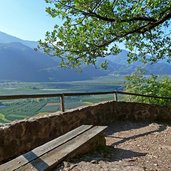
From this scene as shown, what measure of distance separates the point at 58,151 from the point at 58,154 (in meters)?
0.12

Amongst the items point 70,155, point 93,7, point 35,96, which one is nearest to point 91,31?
point 93,7

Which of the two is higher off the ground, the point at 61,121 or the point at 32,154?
the point at 32,154

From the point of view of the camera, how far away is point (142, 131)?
9.55 metres

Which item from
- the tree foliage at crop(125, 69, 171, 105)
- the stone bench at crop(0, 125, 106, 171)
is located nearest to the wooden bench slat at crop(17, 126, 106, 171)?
the stone bench at crop(0, 125, 106, 171)

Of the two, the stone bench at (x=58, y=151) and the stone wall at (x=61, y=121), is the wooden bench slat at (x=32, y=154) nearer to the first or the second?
the stone bench at (x=58, y=151)

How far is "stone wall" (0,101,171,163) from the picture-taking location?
6.28 meters

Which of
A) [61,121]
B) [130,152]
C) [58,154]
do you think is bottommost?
[130,152]

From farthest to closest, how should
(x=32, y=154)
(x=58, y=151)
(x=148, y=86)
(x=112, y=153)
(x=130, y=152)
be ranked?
(x=148, y=86), (x=130, y=152), (x=112, y=153), (x=58, y=151), (x=32, y=154)

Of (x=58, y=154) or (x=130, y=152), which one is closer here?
(x=58, y=154)

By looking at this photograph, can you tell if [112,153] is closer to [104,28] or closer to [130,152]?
[130,152]

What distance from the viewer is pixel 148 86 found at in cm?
2164

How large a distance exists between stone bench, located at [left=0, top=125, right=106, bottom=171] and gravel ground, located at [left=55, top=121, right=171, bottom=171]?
12 cm

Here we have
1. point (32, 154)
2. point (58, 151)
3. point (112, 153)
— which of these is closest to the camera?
point (32, 154)

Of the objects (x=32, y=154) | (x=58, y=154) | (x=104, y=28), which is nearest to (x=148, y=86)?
(x=104, y=28)
